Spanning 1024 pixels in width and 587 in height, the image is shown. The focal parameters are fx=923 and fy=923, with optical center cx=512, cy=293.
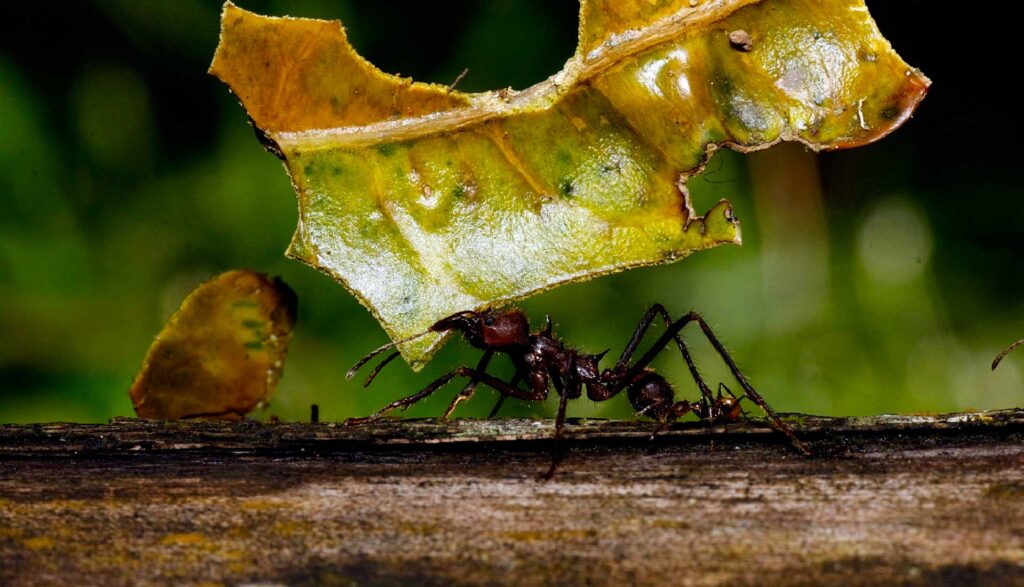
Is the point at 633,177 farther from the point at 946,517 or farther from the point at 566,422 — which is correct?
the point at 946,517

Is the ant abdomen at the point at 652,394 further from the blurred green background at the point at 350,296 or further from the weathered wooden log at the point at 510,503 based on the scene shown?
the weathered wooden log at the point at 510,503

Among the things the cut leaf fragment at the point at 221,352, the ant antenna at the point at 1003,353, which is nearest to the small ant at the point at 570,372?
the cut leaf fragment at the point at 221,352

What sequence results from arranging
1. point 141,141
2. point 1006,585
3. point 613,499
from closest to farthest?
point 1006,585, point 613,499, point 141,141

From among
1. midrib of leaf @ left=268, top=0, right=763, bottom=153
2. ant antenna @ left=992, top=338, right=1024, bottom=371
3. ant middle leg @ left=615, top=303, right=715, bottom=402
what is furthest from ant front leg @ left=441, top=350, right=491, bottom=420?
ant antenna @ left=992, top=338, right=1024, bottom=371

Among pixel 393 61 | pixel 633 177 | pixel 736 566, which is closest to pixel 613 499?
pixel 736 566

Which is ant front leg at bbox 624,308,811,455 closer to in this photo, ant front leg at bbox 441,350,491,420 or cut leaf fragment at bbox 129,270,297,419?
ant front leg at bbox 441,350,491,420
